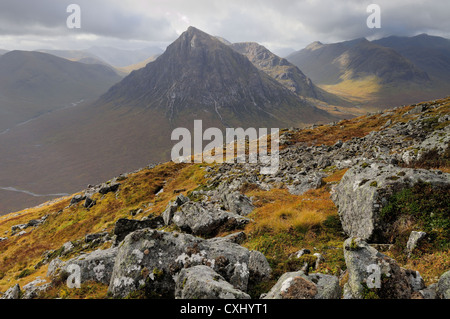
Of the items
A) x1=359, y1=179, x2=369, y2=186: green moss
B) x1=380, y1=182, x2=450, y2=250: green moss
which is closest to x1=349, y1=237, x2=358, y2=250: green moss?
x1=380, y1=182, x2=450, y2=250: green moss

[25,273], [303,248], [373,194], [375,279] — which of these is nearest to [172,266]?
[303,248]

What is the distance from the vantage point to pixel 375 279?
6324mm

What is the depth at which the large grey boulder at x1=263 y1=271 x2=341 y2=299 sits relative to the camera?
6.23 metres

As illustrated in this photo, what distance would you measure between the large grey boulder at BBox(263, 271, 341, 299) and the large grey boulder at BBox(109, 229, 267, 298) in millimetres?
2047

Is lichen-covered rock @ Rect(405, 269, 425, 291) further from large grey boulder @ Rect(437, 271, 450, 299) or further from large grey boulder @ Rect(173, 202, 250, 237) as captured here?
large grey boulder @ Rect(173, 202, 250, 237)

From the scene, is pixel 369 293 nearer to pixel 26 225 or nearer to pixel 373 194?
pixel 373 194

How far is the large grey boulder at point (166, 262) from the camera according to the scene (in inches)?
330

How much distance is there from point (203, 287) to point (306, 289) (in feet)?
9.72

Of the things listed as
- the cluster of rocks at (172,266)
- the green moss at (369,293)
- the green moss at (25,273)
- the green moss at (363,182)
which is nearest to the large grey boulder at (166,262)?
the cluster of rocks at (172,266)

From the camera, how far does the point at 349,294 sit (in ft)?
21.2

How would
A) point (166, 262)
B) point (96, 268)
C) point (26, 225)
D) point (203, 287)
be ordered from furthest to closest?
point (26, 225) → point (96, 268) → point (166, 262) → point (203, 287)
